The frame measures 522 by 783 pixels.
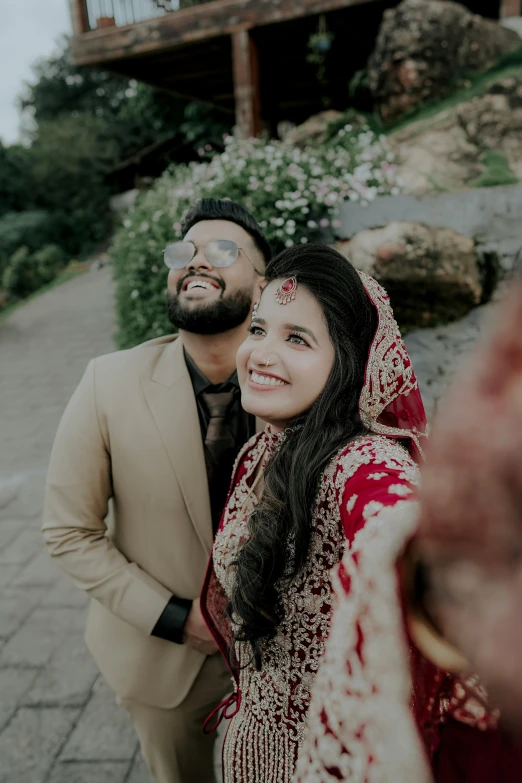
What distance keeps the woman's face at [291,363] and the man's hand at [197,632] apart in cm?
79

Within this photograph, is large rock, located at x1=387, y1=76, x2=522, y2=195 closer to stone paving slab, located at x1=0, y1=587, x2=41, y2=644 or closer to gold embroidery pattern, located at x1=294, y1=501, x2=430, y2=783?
stone paving slab, located at x1=0, y1=587, x2=41, y2=644

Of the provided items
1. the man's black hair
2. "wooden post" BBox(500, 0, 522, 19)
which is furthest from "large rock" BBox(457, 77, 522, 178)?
the man's black hair

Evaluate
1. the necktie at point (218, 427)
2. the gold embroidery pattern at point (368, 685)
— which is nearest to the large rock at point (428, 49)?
the necktie at point (218, 427)

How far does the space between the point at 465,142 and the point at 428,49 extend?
3.65ft

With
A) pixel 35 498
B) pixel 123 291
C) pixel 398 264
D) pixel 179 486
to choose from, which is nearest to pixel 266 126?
pixel 123 291

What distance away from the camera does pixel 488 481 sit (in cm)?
41

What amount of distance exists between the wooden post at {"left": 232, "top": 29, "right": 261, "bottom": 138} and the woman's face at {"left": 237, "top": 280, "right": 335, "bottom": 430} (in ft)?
24.1

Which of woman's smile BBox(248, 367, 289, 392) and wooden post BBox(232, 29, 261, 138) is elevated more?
wooden post BBox(232, 29, 261, 138)

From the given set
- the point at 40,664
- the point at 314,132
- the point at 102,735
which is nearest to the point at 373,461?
the point at 102,735

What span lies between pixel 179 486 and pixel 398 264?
333 centimetres

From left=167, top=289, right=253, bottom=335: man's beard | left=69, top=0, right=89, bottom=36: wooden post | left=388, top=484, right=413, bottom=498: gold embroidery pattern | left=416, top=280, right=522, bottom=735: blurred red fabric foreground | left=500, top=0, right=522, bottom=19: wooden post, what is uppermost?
left=69, top=0, right=89, bottom=36: wooden post

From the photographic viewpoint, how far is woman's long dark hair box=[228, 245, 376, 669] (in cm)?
120

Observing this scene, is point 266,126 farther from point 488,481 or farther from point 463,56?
point 488,481

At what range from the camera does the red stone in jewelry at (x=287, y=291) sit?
1.33 metres
